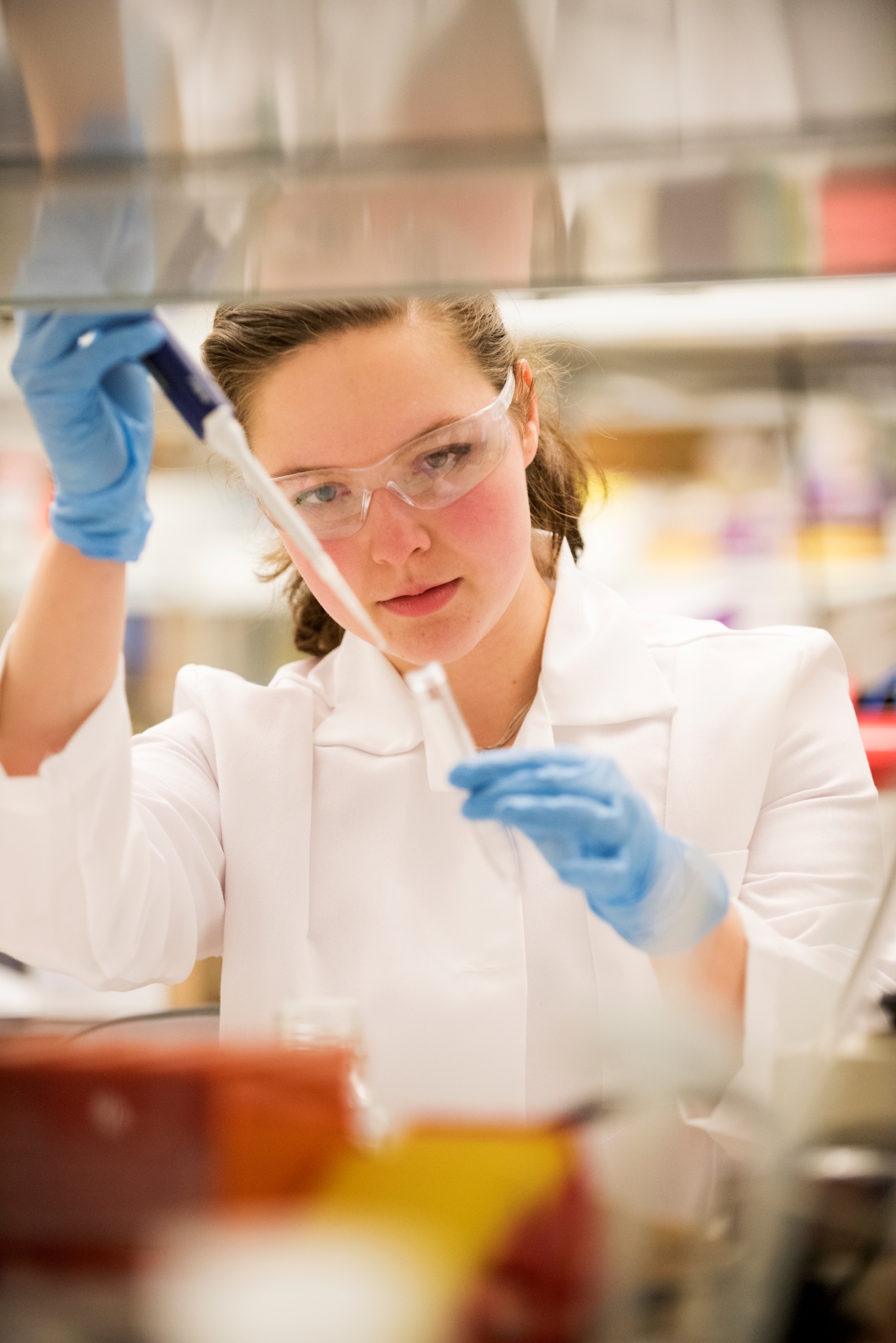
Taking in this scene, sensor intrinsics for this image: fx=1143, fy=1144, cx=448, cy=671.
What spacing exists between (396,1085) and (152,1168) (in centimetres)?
61

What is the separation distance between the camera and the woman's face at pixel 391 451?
3.63ft

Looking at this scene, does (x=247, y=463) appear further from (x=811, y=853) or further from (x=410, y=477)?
(x=811, y=853)

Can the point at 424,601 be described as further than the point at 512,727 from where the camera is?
No

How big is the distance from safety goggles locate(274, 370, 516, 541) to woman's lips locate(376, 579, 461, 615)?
87 mm

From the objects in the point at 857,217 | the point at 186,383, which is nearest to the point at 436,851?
the point at 186,383

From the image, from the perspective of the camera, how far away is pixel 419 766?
1374mm

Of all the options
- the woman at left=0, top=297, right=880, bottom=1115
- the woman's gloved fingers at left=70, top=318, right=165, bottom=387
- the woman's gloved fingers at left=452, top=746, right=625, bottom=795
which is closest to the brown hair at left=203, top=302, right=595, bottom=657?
the woman at left=0, top=297, right=880, bottom=1115

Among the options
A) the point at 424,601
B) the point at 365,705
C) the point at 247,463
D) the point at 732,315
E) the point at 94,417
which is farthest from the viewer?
the point at 732,315

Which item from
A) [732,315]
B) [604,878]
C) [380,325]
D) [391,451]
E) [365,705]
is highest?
[380,325]

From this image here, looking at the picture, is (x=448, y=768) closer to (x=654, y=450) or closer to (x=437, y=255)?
(x=437, y=255)

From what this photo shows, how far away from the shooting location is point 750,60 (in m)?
0.59

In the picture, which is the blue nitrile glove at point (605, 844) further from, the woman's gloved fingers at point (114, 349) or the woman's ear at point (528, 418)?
the woman's ear at point (528, 418)

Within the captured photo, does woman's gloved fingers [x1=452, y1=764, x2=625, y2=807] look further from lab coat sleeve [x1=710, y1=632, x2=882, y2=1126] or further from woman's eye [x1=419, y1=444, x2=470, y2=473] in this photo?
woman's eye [x1=419, y1=444, x2=470, y2=473]

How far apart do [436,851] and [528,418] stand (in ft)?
1.73
